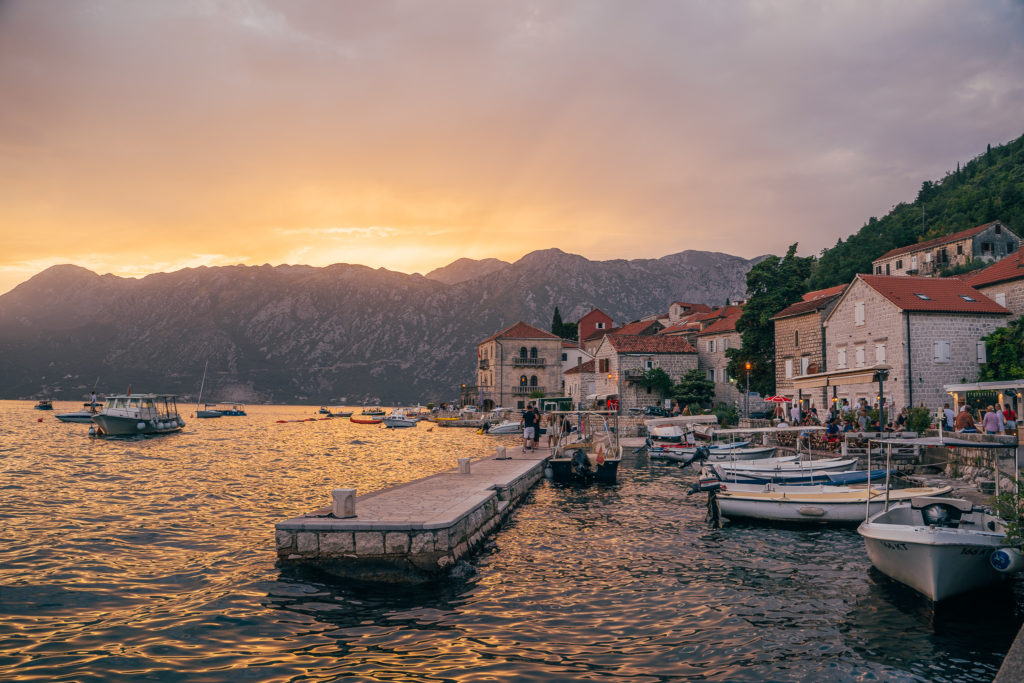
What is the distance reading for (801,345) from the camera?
51.2 meters

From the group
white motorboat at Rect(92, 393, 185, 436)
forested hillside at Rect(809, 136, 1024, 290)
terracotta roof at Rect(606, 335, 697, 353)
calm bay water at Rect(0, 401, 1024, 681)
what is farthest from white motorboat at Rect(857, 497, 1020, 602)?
forested hillside at Rect(809, 136, 1024, 290)

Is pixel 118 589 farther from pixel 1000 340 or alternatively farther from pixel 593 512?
pixel 1000 340

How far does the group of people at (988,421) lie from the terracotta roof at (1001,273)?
12709mm

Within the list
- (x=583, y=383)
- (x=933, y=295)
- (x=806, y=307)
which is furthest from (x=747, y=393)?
(x=583, y=383)

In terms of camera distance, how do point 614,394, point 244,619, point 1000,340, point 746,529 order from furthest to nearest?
point 614,394 → point 1000,340 → point 746,529 → point 244,619

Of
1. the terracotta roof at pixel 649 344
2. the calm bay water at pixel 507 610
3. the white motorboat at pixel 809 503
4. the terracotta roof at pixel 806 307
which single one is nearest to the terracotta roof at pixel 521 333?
the terracotta roof at pixel 649 344

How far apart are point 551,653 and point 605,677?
105 cm

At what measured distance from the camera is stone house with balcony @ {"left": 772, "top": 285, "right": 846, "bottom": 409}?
4881 centimetres

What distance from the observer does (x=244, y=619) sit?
10.4 metres

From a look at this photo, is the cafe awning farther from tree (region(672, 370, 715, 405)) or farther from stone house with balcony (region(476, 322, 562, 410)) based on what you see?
stone house with balcony (region(476, 322, 562, 410))

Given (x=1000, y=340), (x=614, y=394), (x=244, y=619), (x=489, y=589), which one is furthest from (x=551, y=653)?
(x=614, y=394)

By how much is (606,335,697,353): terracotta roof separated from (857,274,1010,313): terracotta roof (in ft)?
83.3

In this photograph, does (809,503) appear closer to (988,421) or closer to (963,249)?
(988,421)

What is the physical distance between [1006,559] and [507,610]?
8.12 m
